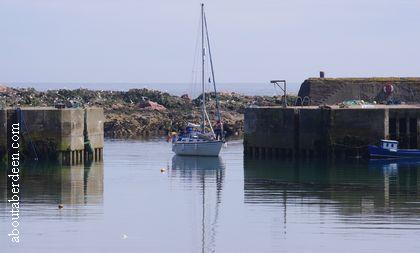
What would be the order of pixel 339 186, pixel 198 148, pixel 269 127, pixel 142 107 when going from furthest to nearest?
pixel 142 107 → pixel 198 148 → pixel 269 127 → pixel 339 186

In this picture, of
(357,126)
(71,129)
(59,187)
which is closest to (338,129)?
(357,126)

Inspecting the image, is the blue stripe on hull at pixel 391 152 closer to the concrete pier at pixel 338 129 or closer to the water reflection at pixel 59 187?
the concrete pier at pixel 338 129

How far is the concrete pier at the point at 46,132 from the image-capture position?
187 ft

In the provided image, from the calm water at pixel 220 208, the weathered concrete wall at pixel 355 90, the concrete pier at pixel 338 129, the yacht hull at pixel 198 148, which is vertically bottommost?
the calm water at pixel 220 208

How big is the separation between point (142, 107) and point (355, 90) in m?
25.6

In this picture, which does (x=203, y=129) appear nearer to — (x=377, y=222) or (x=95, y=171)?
(x=95, y=171)

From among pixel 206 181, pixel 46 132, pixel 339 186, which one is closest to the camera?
pixel 339 186

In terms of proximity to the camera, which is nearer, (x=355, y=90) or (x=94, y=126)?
(x=94, y=126)

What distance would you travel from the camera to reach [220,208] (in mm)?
43156

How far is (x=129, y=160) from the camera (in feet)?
210

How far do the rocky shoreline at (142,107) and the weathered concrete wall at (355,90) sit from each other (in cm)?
1236

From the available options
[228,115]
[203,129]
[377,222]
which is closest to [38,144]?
[203,129]

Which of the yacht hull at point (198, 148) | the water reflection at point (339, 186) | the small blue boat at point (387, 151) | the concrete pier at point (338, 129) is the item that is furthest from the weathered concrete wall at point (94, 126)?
the small blue boat at point (387, 151)

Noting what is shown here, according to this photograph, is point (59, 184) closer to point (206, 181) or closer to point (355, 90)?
point (206, 181)
